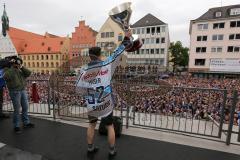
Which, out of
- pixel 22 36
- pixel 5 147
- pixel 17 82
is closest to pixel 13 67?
pixel 17 82

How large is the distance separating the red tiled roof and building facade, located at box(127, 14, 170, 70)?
2241cm

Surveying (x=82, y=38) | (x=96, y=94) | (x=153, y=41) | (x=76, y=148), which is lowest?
(x=76, y=148)

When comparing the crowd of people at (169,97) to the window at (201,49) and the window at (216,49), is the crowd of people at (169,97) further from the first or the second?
the window at (201,49)

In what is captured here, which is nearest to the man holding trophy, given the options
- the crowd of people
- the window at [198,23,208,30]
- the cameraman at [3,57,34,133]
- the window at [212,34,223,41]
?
the crowd of people

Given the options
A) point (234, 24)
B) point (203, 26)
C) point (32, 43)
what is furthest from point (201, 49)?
point (32, 43)

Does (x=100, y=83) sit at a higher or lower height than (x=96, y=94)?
higher

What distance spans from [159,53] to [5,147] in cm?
4122

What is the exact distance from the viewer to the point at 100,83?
2668mm

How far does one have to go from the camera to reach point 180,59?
51.5 metres

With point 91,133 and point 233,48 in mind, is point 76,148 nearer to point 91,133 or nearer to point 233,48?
point 91,133

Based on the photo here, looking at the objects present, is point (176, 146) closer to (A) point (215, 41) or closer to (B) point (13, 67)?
(B) point (13, 67)

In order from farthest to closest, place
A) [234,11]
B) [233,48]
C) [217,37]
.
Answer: [217,37] < [234,11] < [233,48]

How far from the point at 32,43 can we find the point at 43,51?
24.5 ft

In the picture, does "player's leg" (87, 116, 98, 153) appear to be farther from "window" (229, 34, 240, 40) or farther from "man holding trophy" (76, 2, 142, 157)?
"window" (229, 34, 240, 40)
